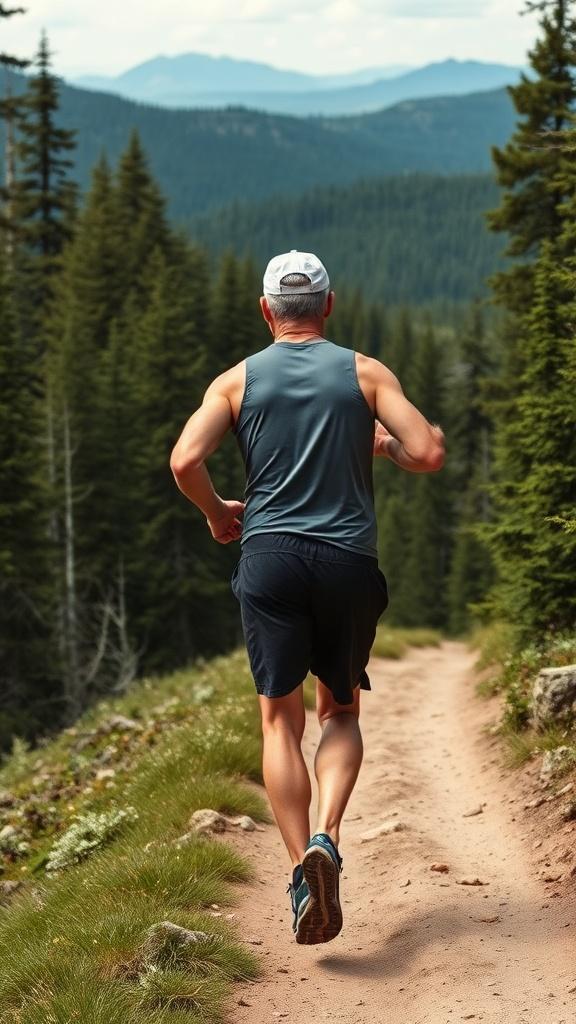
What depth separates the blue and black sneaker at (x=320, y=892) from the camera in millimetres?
5133

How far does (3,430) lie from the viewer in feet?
103

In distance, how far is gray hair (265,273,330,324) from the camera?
5.53m

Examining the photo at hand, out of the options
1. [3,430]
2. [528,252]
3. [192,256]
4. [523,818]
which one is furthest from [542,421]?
[192,256]

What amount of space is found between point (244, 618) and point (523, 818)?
11.3 feet

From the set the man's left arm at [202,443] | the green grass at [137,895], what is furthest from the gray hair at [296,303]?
the green grass at [137,895]

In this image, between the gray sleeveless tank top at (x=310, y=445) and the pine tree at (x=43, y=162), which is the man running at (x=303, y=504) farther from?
the pine tree at (x=43, y=162)

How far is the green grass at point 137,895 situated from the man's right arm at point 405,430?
2.32 metres

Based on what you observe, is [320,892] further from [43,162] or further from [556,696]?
[43,162]

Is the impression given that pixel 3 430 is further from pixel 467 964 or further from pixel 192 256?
pixel 192 256

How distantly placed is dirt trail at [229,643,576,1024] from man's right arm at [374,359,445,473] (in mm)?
2142

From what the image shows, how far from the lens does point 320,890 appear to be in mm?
5141

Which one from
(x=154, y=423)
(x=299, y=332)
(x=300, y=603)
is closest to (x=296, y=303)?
(x=299, y=332)

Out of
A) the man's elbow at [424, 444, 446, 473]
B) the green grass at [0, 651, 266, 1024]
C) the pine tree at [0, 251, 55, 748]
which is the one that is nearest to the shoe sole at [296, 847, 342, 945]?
the green grass at [0, 651, 266, 1024]

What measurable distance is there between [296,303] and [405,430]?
2.57 feet
